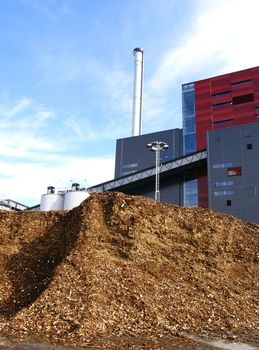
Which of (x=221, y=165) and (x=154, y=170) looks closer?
(x=221, y=165)

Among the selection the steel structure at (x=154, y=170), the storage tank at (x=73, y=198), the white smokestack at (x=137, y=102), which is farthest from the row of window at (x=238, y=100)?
the storage tank at (x=73, y=198)

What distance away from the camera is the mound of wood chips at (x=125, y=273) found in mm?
8808

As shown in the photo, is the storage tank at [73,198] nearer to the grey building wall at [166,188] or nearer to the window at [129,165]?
the grey building wall at [166,188]

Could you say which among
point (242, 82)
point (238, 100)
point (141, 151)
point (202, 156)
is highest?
point (242, 82)

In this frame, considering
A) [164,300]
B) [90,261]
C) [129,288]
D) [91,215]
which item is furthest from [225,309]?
[91,215]

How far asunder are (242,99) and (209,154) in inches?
989

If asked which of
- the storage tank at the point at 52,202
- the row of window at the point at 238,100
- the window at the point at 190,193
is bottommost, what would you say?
the storage tank at the point at 52,202

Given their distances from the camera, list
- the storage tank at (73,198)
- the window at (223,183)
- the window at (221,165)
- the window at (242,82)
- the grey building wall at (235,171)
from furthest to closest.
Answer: the window at (242,82), the window at (221,165), the window at (223,183), the grey building wall at (235,171), the storage tank at (73,198)

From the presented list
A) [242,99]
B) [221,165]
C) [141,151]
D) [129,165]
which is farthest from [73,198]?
[242,99]

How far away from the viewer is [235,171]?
65.7m

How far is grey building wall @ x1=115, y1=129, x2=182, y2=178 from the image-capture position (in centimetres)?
8644

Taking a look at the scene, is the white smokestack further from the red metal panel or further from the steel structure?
the steel structure

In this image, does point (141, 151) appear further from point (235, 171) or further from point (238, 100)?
point (235, 171)

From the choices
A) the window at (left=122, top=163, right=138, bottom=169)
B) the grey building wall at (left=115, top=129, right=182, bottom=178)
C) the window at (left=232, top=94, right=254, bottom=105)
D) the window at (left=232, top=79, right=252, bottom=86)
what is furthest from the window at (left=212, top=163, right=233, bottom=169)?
the window at (left=232, top=79, right=252, bottom=86)
